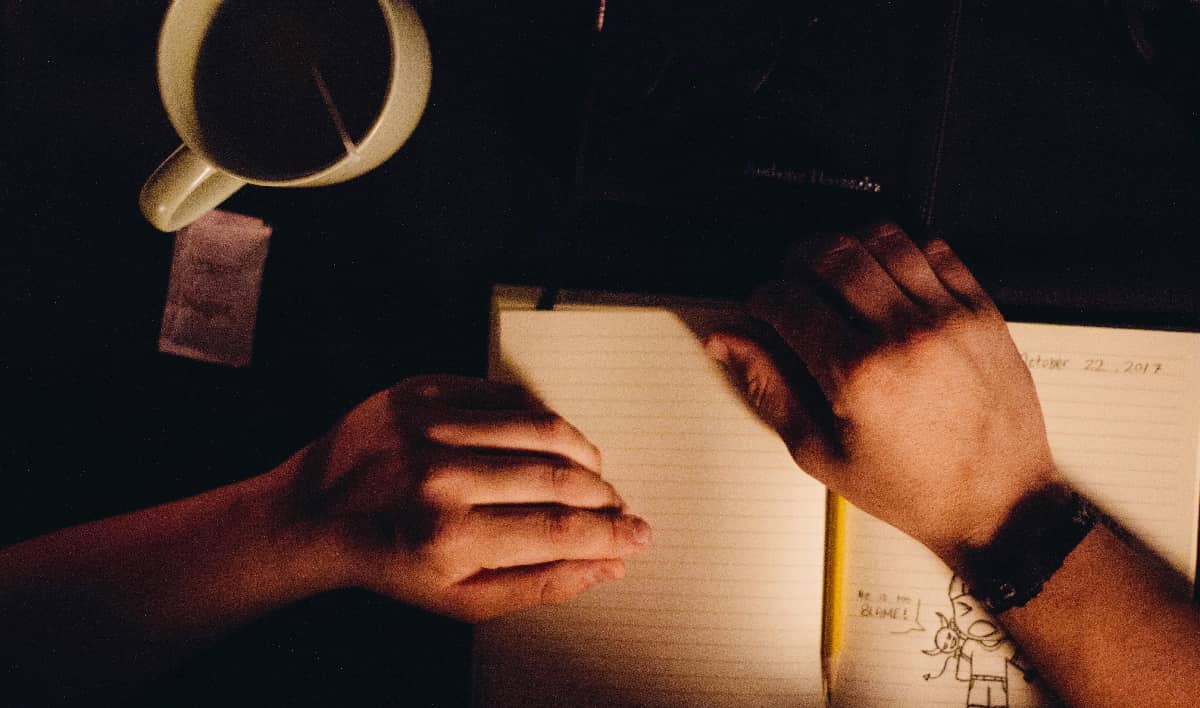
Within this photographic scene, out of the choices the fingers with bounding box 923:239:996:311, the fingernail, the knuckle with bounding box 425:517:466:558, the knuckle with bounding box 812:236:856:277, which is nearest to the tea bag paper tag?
the knuckle with bounding box 425:517:466:558

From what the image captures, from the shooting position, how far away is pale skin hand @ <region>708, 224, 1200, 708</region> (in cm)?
61

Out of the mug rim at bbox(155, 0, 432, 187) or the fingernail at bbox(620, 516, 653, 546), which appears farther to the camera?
the fingernail at bbox(620, 516, 653, 546)

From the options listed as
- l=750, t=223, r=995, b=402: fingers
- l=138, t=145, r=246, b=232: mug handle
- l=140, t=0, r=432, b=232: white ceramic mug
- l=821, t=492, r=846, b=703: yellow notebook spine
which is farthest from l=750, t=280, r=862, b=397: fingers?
l=138, t=145, r=246, b=232: mug handle

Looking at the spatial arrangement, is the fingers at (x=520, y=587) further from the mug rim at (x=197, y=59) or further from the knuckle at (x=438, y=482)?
the mug rim at (x=197, y=59)

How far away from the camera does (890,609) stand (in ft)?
2.20

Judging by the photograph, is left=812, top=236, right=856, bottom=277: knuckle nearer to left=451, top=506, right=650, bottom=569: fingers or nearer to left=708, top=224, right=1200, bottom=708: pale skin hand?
left=708, top=224, right=1200, bottom=708: pale skin hand

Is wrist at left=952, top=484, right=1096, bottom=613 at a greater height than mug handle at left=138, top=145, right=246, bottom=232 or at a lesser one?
lesser

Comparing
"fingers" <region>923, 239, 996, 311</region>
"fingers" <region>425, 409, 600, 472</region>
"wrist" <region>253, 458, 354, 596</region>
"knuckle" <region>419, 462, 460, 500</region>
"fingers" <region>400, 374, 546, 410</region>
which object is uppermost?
"fingers" <region>923, 239, 996, 311</region>

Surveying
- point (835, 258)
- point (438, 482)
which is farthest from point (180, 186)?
point (835, 258)

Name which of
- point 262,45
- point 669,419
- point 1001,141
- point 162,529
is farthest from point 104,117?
point 1001,141

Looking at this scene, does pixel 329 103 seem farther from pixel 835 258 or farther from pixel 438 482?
pixel 835 258

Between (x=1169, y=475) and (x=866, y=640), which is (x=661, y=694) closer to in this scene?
(x=866, y=640)

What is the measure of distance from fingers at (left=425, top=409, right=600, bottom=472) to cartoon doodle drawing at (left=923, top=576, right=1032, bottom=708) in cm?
36

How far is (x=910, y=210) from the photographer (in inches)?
26.8
